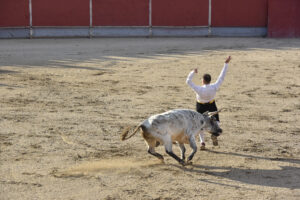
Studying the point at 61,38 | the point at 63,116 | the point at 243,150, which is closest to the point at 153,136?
the point at 243,150

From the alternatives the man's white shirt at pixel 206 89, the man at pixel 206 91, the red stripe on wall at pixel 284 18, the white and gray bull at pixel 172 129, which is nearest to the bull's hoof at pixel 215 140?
the man at pixel 206 91

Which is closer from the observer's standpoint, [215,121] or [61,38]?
[215,121]

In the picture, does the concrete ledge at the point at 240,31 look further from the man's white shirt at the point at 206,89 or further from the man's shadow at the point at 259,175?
the man's shadow at the point at 259,175

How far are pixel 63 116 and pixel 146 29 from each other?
11.7 m

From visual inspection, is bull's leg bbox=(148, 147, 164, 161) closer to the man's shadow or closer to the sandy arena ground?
the sandy arena ground

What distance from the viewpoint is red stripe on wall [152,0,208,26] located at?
68.4 ft

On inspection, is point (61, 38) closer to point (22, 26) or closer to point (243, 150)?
point (22, 26)

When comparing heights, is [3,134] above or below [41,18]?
below

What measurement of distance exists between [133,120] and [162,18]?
39.3 ft

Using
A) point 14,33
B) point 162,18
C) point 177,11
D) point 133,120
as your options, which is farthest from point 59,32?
point 133,120

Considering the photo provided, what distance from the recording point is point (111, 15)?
20.8 meters

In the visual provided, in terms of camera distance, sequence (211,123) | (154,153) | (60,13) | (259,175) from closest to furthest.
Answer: (259,175), (154,153), (211,123), (60,13)

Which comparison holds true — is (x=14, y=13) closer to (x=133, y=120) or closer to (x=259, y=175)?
(x=133, y=120)

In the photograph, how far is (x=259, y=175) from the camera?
22.6ft
